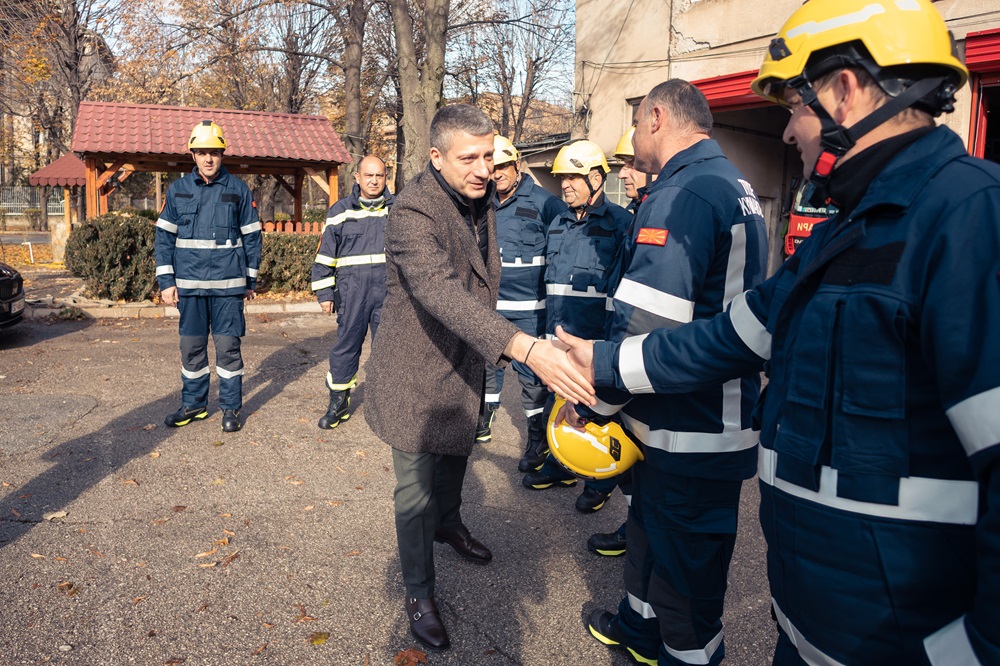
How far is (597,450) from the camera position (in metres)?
2.63

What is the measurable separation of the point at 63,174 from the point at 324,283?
2631cm

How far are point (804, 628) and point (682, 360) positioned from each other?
2.45ft

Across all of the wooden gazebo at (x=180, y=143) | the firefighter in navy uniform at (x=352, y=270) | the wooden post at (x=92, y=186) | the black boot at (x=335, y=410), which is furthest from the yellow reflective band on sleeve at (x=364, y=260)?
the wooden post at (x=92, y=186)

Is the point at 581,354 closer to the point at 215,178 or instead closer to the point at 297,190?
the point at 215,178

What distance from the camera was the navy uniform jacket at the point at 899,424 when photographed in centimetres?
126

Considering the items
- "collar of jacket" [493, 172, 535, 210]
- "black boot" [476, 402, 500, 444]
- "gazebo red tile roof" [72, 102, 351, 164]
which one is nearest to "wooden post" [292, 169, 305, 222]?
"gazebo red tile roof" [72, 102, 351, 164]

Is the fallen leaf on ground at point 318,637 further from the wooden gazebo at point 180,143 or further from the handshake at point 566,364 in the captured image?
the wooden gazebo at point 180,143

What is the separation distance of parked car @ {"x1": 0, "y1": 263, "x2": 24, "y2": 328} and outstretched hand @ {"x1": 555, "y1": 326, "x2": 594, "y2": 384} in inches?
372

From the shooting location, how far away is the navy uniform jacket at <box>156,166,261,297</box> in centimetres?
604

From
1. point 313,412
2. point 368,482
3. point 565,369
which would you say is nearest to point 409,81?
point 313,412

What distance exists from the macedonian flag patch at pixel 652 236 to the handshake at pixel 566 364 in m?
0.40

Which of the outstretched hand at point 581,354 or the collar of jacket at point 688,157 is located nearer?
the outstretched hand at point 581,354

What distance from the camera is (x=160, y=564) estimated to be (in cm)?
384

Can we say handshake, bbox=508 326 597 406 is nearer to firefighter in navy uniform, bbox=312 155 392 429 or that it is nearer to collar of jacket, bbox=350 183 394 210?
firefighter in navy uniform, bbox=312 155 392 429
